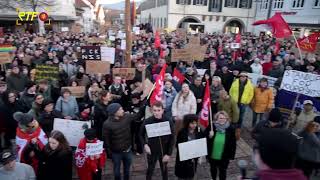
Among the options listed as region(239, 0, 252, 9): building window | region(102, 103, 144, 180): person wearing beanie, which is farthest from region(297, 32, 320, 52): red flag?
region(239, 0, 252, 9): building window

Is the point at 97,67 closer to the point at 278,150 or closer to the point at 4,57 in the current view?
the point at 4,57

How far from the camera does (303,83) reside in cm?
695

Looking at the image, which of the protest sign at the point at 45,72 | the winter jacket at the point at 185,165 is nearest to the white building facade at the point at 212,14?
the protest sign at the point at 45,72

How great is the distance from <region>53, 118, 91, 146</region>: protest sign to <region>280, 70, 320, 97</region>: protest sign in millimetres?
4501

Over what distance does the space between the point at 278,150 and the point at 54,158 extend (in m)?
3.47

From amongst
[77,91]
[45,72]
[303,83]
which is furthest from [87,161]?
[303,83]

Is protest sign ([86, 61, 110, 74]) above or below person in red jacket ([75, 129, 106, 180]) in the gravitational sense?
above

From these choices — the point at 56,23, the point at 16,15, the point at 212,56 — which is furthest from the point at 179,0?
the point at 212,56

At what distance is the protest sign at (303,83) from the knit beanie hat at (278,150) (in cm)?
541

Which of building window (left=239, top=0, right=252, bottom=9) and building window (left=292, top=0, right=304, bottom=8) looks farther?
building window (left=239, top=0, right=252, bottom=9)

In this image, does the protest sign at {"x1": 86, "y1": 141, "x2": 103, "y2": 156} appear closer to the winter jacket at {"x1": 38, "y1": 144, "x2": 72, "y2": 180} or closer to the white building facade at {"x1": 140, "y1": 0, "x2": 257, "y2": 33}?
the winter jacket at {"x1": 38, "y1": 144, "x2": 72, "y2": 180}

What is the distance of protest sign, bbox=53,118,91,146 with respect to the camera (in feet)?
18.7

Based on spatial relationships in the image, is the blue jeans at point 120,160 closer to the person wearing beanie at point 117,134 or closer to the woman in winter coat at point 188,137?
the person wearing beanie at point 117,134

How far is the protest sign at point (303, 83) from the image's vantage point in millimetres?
6797
